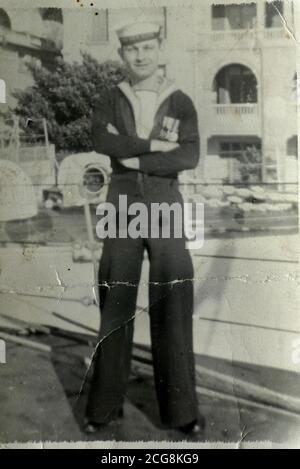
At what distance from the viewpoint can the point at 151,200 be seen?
1.49 m

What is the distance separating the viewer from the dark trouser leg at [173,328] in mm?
1493

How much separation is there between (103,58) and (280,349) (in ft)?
2.99

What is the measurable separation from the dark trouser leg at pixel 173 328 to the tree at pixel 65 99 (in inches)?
14.5

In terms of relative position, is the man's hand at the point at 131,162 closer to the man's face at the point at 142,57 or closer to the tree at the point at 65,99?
the tree at the point at 65,99

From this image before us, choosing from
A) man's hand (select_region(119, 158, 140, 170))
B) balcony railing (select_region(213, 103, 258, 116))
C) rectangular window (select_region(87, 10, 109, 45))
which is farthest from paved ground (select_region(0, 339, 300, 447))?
rectangular window (select_region(87, 10, 109, 45))

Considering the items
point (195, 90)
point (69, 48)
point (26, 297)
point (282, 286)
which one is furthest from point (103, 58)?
point (282, 286)

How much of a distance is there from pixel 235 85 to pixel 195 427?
0.92 metres

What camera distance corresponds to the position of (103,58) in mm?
1481

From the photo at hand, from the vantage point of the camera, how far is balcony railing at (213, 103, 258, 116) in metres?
1.49

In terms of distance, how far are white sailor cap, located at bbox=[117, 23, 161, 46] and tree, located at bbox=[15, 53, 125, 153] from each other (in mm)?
73

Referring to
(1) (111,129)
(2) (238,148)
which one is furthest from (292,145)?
(1) (111,129)

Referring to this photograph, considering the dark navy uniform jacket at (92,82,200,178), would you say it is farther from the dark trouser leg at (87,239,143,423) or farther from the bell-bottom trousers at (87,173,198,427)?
the dark trouser leg at (87,239,143,423)

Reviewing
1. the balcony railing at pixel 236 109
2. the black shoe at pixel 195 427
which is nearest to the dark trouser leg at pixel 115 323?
the black shoe at pixel 195 427

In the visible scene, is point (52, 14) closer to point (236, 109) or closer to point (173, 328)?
point (236, 109)
